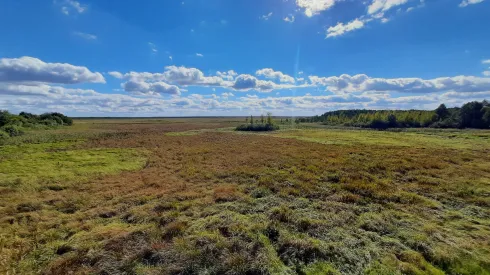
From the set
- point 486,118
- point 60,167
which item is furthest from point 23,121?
point 486,118

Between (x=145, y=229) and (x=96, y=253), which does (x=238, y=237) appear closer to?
(x=145, y=229)

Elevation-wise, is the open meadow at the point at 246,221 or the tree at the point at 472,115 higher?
the tree at the point at 472,115

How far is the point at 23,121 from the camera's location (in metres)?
68.6

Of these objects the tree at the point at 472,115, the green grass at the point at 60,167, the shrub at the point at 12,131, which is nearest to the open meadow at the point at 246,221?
the green grass at the point at 60,167

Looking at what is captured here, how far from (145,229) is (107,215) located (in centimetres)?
325

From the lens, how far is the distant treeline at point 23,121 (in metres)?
50.0

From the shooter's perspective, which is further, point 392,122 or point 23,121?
point 392,122

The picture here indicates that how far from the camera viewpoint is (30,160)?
2288 cm

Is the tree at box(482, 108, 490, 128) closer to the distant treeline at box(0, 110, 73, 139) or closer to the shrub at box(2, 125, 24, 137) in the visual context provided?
the distant treeline at box(0, 110, 73, 139)

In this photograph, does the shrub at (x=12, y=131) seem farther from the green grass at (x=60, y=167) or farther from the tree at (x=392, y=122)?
the tree at (x=392, y=122)

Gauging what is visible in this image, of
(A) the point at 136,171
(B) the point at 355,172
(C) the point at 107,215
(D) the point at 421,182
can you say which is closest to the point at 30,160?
(A) the point at 136,171

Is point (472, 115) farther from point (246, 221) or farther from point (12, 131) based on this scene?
point (12, 131)

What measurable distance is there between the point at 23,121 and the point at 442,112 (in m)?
143

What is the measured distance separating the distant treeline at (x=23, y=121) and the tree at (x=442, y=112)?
12945 centimetres
